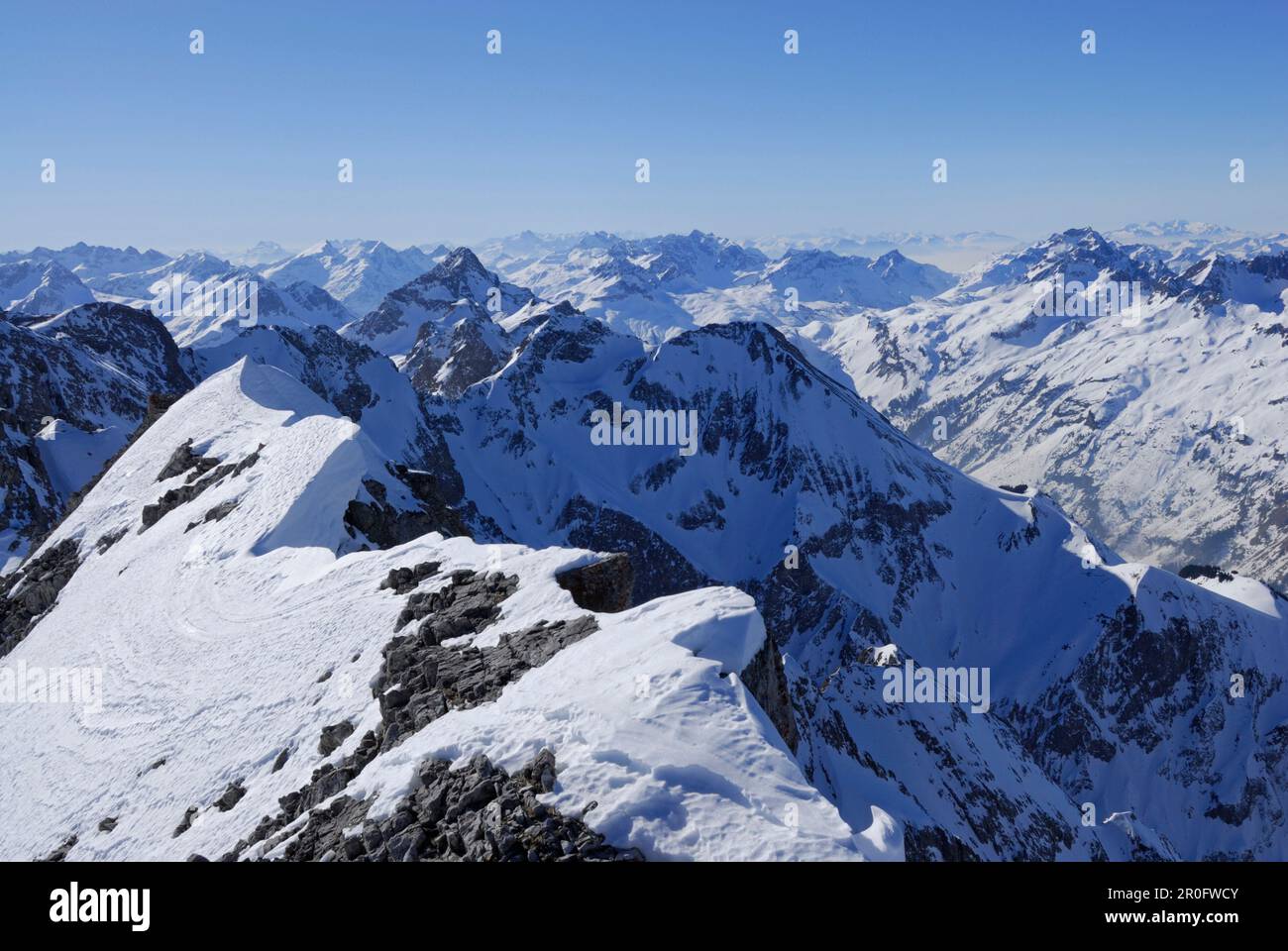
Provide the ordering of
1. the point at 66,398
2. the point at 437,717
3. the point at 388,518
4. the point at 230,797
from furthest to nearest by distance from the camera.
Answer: the point at 66,398 → the point at 388,518 → the point at 230,797 → the point at 437,717

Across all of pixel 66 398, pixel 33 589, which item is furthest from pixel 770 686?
Result: pixel 66 398

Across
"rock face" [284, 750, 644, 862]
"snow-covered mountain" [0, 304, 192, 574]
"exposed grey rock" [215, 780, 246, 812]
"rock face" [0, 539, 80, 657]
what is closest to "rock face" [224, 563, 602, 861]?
"rock face" [284, 750, 644, 862]

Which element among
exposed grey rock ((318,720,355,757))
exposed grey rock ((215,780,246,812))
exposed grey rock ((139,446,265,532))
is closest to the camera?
exposed grey rock ((318,720,355,757))

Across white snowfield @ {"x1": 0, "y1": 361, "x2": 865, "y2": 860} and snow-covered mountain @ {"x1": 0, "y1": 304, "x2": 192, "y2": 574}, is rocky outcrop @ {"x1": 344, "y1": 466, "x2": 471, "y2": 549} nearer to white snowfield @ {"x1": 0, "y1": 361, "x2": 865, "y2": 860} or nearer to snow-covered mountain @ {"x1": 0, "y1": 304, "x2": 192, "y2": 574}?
white snowfield @ {"x1": 0, "y1": 361, "x2": 865, "y2": 860}

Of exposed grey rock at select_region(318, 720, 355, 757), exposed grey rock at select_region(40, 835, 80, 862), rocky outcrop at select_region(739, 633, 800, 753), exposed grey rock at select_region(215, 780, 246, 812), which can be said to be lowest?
exposed grey rock at select_region(40, 835, 80, 862)

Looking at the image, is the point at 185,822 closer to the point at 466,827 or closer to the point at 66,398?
the point at 466,827

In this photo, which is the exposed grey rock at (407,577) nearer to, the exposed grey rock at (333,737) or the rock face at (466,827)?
the exposed grey rock at (333,737)
